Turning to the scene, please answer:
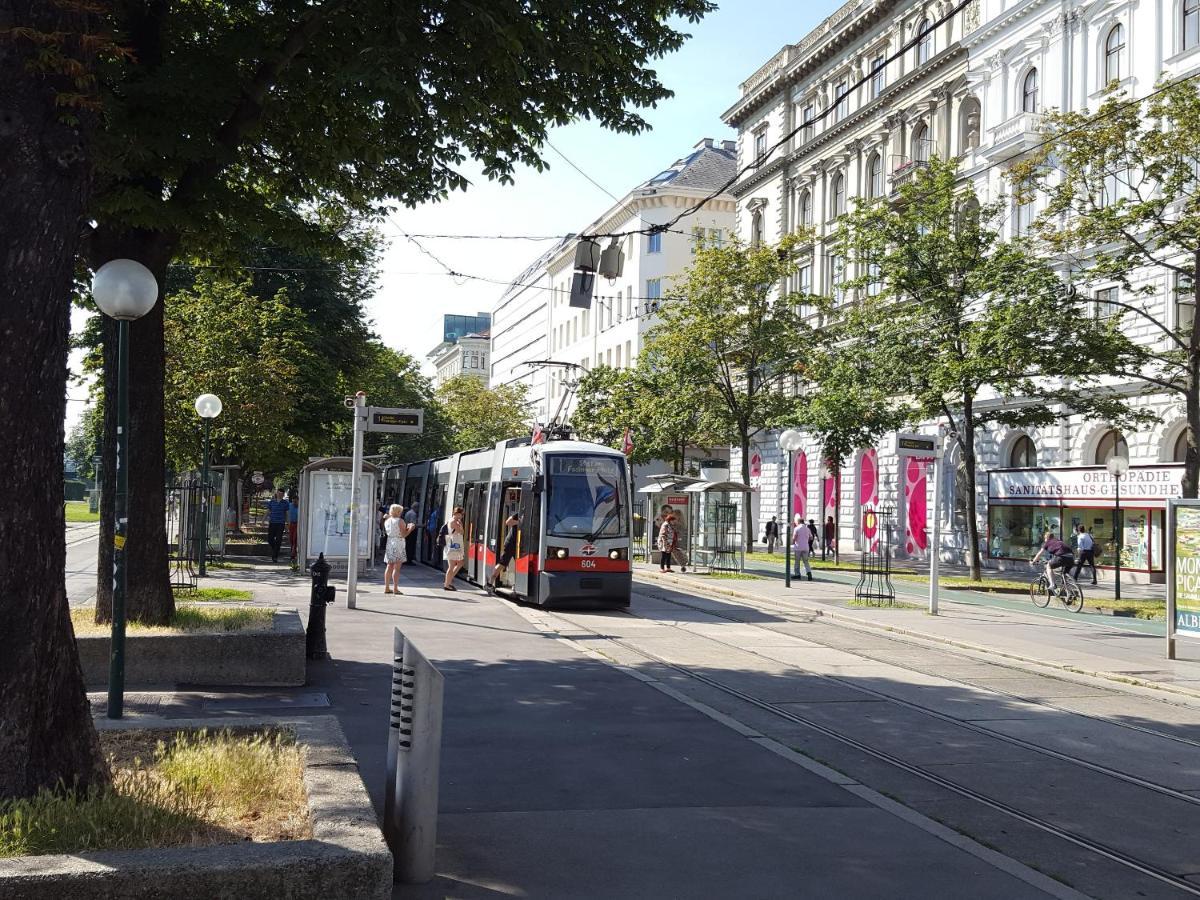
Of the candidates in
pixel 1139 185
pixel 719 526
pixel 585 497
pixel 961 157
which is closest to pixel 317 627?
pixel 585 497

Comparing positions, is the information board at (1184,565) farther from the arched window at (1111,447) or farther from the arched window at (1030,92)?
the arched window at (1030,92)

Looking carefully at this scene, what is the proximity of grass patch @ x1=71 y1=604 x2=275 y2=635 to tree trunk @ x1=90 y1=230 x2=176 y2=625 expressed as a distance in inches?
7.8

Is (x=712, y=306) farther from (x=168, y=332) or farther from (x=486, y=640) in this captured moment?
(x=486, y=640)

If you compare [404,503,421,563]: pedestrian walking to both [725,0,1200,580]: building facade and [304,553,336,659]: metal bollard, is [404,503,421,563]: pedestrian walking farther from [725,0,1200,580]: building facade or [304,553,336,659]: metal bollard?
[304,553,336,659]: metal bollard

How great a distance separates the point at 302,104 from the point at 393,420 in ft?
26.1

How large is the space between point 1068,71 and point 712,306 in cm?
1350

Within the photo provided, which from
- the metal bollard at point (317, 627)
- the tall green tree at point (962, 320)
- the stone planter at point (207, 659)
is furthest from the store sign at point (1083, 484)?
the stone planter at point (207, 659)

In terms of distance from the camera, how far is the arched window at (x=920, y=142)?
44062 millimetres

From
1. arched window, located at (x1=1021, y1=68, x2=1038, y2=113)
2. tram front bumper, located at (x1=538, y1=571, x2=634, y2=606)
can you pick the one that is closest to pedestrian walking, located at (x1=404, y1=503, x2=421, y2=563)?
tram front bumper, located at (x1=538, y1=571, x2=634, y2=606)

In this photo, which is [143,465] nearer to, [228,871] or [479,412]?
[228,871]

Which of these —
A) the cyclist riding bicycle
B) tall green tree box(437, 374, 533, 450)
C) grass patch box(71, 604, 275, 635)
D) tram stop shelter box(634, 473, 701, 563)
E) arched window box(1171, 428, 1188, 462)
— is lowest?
grass patch box(71, 604, 275, 635)

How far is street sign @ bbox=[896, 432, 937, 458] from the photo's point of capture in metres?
21.8

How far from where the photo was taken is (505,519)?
23.8 m

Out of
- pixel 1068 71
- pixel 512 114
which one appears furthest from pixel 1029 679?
pixel 1068 71
